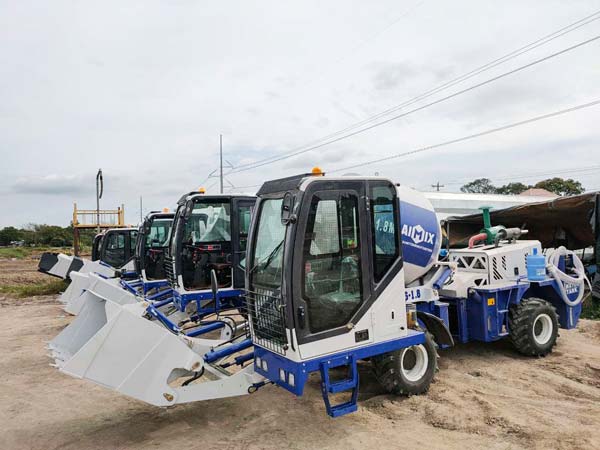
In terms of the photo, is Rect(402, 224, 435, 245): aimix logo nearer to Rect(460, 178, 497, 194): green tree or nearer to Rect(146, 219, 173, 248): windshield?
Rect(146, 219, 173, 248): windshield

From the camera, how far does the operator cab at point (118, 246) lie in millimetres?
13586

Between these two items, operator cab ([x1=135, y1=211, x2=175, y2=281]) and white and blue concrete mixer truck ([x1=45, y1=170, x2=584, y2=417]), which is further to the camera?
operator cab ([x1=135, y1=211, x2=175, y2=281])

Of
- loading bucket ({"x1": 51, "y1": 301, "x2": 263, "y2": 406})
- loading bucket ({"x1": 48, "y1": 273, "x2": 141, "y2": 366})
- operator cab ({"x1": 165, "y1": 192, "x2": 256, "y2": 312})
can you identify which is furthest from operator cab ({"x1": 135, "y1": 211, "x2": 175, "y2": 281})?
loading bucket ({"x1": 51, "y1": 301, "x2": 263, "y2": 406})

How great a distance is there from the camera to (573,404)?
15.8 ft

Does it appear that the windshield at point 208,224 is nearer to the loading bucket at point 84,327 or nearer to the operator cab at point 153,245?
the operator cab at point 153,245

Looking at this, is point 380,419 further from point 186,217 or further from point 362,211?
point 186,217

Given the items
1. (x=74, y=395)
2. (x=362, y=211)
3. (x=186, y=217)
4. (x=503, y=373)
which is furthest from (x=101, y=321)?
(x=503, y=373)

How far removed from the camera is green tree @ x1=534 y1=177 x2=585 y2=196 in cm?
4450

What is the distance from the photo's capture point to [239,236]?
7891mm

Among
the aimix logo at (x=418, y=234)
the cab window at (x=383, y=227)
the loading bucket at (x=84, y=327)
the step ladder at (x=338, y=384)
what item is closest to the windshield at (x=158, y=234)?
the loading bucket at (x=84, y=327)

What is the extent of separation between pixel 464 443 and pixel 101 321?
352cm

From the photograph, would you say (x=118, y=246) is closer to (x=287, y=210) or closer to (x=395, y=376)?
(x=395, y=376)

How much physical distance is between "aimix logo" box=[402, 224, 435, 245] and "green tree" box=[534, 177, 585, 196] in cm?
4480

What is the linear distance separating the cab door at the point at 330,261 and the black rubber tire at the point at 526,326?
3.19 metres
